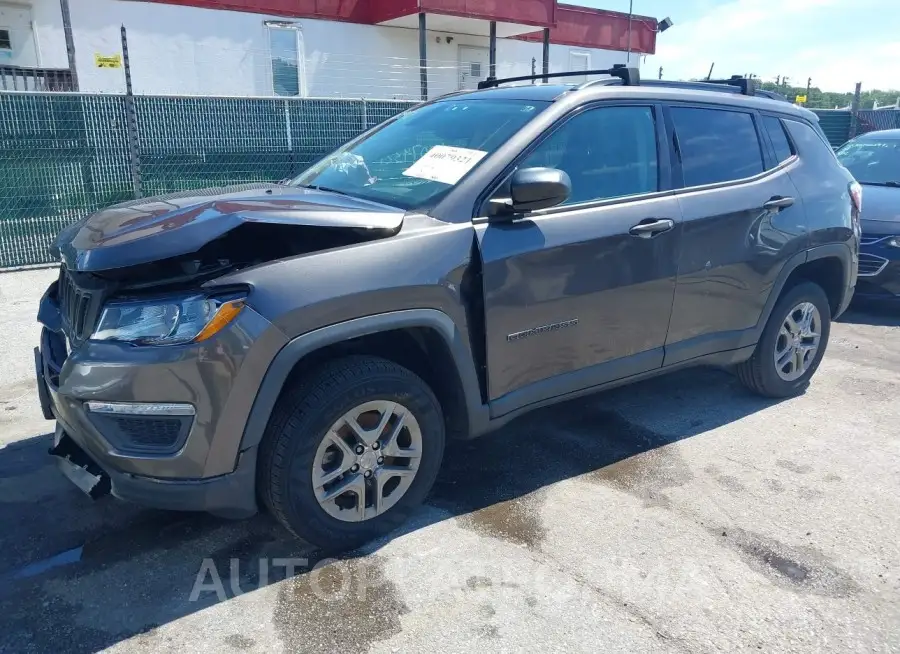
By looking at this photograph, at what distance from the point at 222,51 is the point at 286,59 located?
152 centimetres

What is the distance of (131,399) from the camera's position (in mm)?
2498

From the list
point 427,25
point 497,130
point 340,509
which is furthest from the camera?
point 427,25

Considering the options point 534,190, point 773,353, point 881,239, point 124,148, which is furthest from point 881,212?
point 124,148

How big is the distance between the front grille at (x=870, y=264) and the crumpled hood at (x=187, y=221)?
18.2 feet

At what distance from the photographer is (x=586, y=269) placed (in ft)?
11.2

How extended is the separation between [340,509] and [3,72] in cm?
1255

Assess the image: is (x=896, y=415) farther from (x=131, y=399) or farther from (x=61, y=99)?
(x=61, y=99)

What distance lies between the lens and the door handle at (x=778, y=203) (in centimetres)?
419

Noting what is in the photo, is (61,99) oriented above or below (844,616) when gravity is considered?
above

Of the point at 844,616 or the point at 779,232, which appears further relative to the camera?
the point at 779,232

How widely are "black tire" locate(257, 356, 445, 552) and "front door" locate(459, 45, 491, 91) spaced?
18.7 meters

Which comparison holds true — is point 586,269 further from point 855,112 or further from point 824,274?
point 855,112

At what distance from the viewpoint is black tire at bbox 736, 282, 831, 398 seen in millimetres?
4512

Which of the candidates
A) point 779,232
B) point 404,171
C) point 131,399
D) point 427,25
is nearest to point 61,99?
point 404,171
